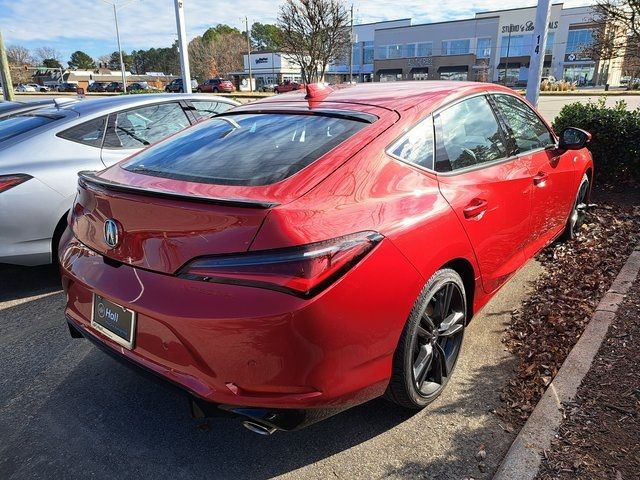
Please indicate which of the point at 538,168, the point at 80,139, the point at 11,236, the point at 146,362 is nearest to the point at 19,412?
the point at 146,362

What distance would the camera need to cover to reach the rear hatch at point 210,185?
1961 mm

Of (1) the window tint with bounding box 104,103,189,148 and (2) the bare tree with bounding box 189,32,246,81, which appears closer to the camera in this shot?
(1) the window tint with bounding box 104,103,189,148

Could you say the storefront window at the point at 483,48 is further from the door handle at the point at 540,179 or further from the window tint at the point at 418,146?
the window tint at the point at 418,146

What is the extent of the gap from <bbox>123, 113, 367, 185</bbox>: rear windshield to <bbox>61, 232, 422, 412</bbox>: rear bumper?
1.83ft

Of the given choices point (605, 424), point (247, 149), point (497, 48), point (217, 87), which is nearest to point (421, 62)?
point (497, 48)

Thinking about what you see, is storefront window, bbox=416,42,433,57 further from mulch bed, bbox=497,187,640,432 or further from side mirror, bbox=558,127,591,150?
side mirror, bbox=558,127,591,150

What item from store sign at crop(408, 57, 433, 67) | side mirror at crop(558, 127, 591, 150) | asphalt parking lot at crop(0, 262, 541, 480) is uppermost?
store sign at crop(408, 57, 433, 67)

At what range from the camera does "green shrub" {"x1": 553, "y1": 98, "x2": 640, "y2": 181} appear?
21.6 ft

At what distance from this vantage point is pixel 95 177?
104 inches

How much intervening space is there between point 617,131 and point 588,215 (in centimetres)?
158

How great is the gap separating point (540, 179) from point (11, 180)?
12.9ft

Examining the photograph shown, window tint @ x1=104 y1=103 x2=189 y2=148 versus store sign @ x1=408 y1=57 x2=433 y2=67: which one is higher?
store sign @ x1=408 y1=57 x2=433 y2=67

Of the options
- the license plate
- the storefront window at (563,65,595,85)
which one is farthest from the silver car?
the storefront window at (563,65,595,85)

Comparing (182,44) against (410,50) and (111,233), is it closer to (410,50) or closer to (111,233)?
A: (111,233)
